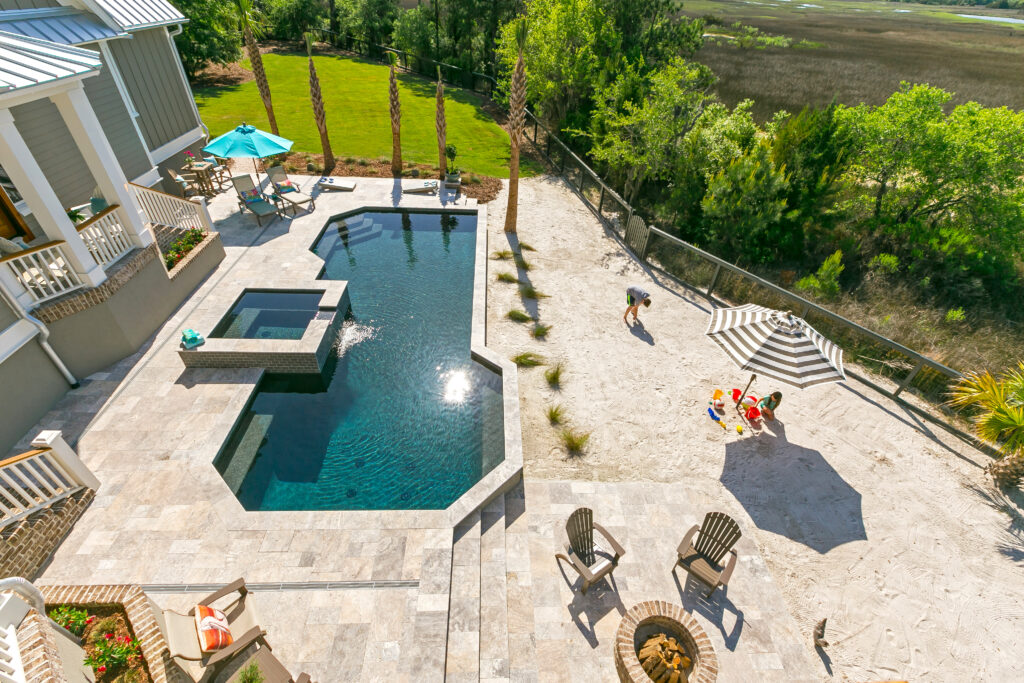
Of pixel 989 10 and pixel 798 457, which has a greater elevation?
pixel 989 10

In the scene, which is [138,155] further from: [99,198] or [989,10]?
[989,10]

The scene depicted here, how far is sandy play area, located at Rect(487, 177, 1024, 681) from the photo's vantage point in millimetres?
7352

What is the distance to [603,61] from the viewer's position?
26250 mm

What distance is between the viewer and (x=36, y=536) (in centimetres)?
702

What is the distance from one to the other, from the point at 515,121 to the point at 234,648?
56.8ft

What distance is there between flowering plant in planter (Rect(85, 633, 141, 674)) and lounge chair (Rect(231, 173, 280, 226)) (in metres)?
14.9

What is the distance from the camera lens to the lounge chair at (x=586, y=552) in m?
7.25

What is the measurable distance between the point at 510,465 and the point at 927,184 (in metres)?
22.2

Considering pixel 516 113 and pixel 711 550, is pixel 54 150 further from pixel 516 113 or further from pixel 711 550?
pixel 711 550

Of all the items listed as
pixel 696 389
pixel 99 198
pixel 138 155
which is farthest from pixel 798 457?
pixel 138 155

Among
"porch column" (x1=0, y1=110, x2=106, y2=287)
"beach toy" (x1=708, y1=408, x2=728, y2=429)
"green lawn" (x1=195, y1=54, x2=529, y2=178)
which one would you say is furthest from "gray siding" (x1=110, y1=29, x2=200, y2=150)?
"beach toy" (x1=708, y1=408, x2=728, y2=429)

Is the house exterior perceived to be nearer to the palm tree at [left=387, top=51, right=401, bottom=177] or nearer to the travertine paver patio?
the travertine paver patio

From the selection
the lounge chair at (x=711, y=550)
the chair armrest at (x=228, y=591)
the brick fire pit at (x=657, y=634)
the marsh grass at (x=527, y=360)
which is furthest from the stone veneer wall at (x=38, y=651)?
the marsh grass at (x=527, y=360)

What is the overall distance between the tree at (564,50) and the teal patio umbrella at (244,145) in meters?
14.4
